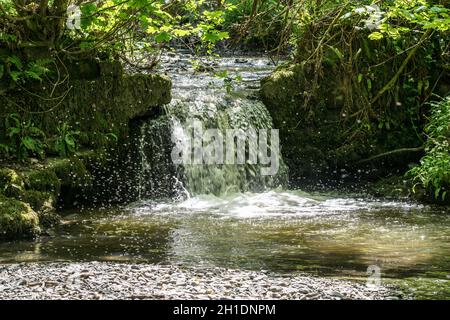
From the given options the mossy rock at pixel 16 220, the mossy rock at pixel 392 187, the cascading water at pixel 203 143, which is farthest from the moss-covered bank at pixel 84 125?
the mossy rock at pixel 392 187

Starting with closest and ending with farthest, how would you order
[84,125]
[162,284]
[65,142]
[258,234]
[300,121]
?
[162,284], [258,234], [65,142], [84,125], [300,121]

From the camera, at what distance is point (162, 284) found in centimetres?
557

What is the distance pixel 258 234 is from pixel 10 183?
10.5ft

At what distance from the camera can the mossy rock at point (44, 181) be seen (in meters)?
9.14

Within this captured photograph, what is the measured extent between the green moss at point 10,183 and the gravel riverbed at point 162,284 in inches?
100

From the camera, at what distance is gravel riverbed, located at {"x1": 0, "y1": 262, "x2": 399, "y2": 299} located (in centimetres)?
525

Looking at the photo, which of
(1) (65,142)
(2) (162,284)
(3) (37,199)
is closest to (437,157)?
(1) (65,142)

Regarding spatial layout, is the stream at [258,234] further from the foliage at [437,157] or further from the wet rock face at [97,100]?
the wet rock face at [97,100]

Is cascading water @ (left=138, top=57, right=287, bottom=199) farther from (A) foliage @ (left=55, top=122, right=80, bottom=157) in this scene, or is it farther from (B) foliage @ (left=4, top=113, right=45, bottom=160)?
(B) foliage @ (left=4, top=113, right=45, bottom=160)

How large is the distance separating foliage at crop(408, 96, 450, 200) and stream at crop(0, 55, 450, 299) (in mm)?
437

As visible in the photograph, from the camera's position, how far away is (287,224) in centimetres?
891

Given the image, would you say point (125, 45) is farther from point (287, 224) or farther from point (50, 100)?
point (287, 224)

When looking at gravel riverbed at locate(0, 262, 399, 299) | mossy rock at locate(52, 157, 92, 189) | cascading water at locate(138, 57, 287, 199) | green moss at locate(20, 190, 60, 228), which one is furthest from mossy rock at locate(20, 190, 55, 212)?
gravel riverbed at locate(0, 262, 399, 299)

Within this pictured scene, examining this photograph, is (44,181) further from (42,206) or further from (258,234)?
(258,234)
